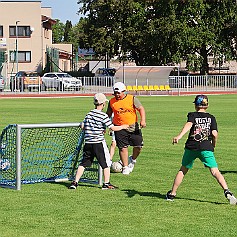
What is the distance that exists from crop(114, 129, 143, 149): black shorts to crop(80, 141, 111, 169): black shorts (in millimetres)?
1764

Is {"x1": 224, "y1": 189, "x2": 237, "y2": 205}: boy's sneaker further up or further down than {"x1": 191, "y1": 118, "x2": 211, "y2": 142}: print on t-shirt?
further down

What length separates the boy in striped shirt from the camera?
11688 mm

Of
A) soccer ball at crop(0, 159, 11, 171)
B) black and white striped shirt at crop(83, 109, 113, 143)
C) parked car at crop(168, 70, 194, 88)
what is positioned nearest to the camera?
black and white striped shirt at crop(83, 109, 113, 143)

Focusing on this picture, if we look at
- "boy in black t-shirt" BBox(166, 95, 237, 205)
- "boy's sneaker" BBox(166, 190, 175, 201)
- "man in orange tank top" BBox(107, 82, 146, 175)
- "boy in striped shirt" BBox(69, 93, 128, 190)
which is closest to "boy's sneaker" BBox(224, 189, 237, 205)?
"boy in black t-shirt" BBox(166, 95, 237, 205)

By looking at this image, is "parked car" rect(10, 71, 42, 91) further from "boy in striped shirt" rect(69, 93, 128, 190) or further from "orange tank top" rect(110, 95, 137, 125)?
"boy in striped shirt" rect(69, 93, 128, 190)

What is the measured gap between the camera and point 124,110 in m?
13.6

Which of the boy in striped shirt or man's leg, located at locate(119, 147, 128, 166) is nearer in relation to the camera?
the boy in striped shirt

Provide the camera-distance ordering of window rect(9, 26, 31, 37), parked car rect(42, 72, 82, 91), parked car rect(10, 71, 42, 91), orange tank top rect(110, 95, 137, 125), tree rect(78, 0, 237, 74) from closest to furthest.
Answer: orange tank top rect(110, 95, 137, 125)
parked car rect(10, 71, 42, 91)
parked car rect(42, 72, 82, 91)
tree rect(78, 0, 237, 74)
window rect(9, 26, 31, 37)

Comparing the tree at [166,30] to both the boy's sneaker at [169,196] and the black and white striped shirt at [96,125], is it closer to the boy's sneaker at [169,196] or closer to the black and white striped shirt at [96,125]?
the black and white striped shirt at [96,125]

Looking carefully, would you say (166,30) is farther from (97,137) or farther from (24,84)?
(97,137)

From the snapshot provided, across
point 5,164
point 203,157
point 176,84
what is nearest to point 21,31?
point 176,84

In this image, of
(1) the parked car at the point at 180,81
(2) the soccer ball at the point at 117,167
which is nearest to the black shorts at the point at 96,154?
(2) the soccer ball at the point at 117,167

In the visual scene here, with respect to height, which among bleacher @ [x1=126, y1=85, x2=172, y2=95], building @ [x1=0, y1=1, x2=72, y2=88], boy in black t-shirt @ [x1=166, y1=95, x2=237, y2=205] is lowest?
bleacher @ [x1=126, y1=85, x2=172, y2=95]

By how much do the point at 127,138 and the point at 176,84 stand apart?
42708mm
